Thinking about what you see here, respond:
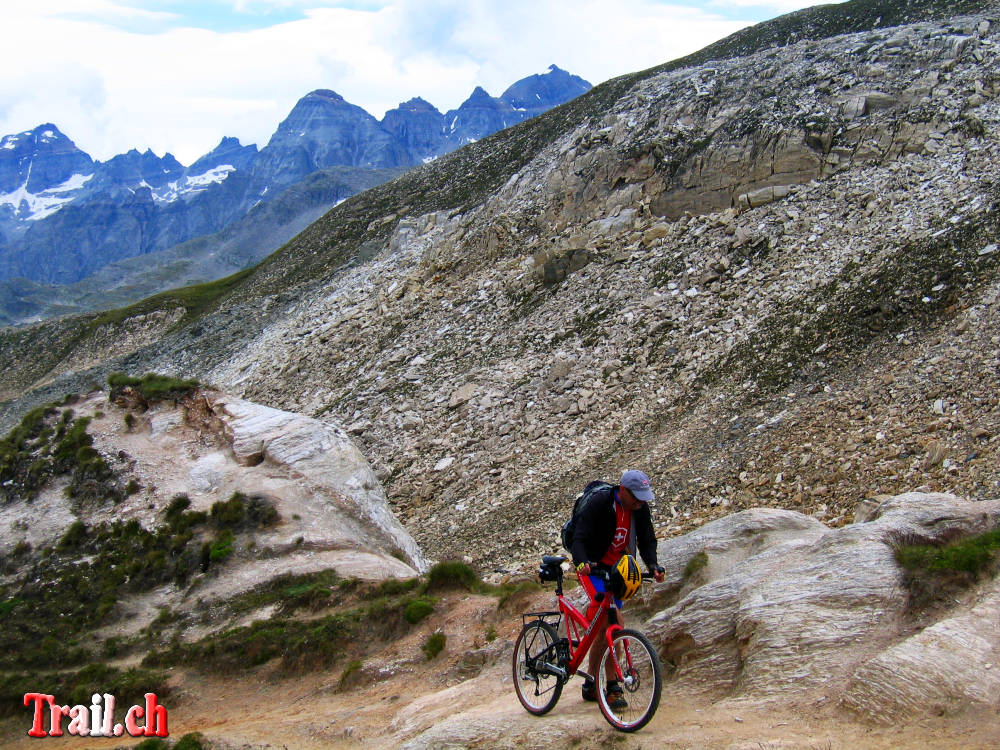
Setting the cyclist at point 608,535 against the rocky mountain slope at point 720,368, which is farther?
the rocky mountain slope at point 720,368

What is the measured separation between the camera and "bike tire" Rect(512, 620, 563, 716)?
786 centimetres

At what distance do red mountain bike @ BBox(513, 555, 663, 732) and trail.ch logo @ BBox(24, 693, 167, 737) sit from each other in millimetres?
7552

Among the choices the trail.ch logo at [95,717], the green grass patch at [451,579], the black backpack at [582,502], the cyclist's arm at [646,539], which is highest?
the black backpack at [582,502]

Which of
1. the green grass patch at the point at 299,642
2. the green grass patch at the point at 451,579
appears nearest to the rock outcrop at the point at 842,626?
the green grass patch at the point at 451,579

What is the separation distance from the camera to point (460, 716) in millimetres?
8578

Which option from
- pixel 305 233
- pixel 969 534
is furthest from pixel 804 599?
pixel 305 233

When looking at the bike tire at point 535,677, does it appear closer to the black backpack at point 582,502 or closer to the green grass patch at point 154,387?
the black backpack at point 582,502

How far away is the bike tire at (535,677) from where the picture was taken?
309 inches

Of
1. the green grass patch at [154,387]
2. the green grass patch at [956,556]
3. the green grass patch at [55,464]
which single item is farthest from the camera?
the green grass patch at [154,387]

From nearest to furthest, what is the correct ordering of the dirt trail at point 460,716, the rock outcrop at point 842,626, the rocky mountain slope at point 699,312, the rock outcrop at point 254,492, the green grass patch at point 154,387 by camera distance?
the dirt trail at point 460,716 → the rock outcrop at point 842,626 → the rock outcrop at point 254,492 → the rocky mountain slope at point 699,312 → the green grass patch at point 154,387

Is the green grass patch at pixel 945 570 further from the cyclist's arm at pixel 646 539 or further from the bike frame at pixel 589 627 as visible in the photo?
the bike frame at pixel 589 627

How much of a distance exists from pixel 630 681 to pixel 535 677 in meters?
1.38

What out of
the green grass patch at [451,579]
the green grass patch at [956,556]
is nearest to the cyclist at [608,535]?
the green grass patch at [956,556]

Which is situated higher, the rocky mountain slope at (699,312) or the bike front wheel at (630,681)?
the rocky mountain slope at (699,312)
